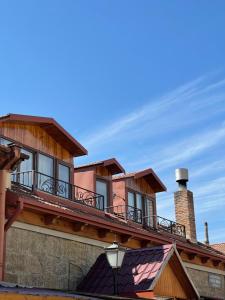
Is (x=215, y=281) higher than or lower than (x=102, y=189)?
lower

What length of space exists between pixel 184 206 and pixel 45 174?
1050 cm

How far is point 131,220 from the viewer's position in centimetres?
2128

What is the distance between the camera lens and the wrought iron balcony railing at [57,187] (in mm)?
17203

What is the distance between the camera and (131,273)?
52.8 ft

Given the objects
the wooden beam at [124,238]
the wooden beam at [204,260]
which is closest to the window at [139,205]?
the wooden beam at [204,260]

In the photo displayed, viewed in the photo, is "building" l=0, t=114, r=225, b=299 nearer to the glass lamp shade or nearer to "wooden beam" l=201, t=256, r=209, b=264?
"wooden beam" l=201, t=256, r=209, b=264

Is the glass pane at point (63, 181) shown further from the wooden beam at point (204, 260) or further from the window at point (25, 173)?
the wooden beam at point (204, 260)

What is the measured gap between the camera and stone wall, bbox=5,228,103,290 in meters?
14.5

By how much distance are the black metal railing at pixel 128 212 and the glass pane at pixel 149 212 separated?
0.38 m

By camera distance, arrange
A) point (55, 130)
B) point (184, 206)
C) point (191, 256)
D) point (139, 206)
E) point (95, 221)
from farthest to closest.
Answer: point (184, 206), point (139, 206), point (191, 256), point (55, 130), point (95, 221)

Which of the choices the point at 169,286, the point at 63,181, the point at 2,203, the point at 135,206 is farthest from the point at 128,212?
the point at 2,203

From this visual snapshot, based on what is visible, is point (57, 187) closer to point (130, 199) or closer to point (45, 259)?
point (45, 259)

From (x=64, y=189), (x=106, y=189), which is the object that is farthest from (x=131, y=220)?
(x=64, y=189)

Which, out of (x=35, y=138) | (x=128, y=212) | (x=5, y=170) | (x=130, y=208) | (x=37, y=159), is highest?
(x=35, y=138)
